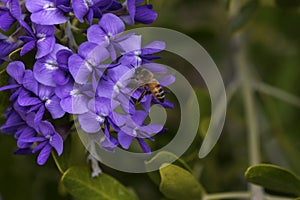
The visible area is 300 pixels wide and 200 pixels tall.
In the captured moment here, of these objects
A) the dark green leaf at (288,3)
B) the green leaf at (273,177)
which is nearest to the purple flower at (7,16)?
the green leaf at (273,177)

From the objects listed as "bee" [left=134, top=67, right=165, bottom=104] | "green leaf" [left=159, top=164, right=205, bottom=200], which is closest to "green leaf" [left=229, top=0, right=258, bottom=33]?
"green leaf" [left=159, top=164, right=205, bottom=200]

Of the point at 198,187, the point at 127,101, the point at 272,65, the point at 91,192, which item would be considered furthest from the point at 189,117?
the point at 272,65

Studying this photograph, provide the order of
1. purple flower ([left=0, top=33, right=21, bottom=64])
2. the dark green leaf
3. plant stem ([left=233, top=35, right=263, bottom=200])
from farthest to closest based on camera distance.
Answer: the dark green leaf < plant stem ([left=233, top=35, right=263, bottom=200]) < purple flower ([left=0, top=33, right=21, bottom=64])

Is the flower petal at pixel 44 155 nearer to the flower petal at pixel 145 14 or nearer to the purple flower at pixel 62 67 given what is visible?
the purple flower at pixel 62 67

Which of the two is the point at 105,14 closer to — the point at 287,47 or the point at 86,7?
the point at 86,7

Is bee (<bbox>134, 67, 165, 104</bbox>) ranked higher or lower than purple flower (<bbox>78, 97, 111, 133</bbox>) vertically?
higher

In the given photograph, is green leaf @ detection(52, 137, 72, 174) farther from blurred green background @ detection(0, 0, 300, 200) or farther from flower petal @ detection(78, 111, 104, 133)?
blurred green background @ detection(0, 0, 300, 200)
